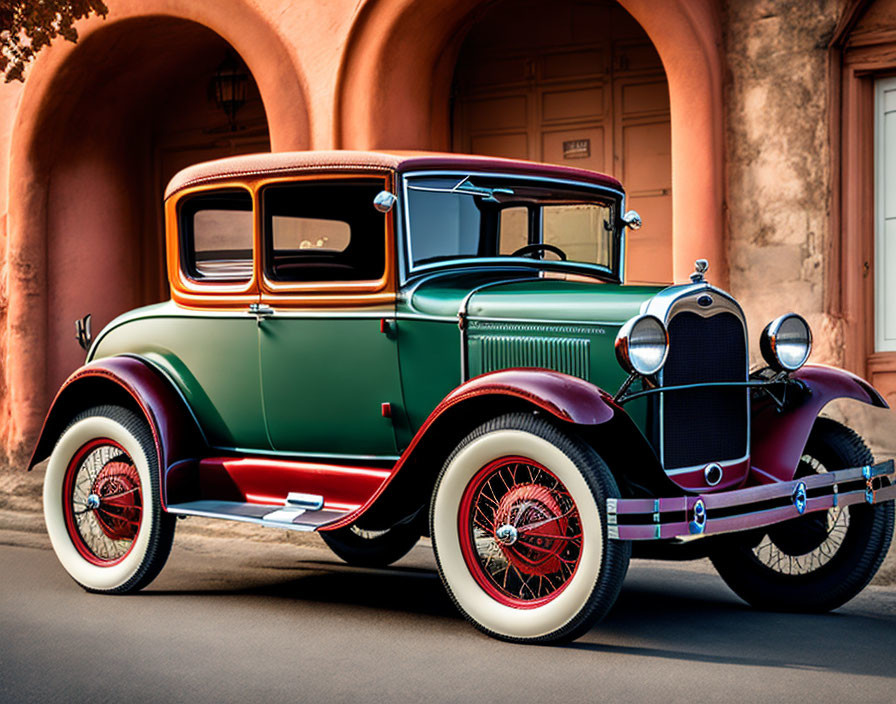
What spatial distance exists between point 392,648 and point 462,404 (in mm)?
901

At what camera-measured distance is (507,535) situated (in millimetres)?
4328

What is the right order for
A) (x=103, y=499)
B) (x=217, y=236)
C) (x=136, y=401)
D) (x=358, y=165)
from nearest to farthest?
(x=358, y=165) < (x=217, y=236) < (x=136, y=401) < (x=103, y=499)

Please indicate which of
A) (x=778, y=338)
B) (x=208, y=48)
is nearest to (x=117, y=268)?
(x=208, y=48)

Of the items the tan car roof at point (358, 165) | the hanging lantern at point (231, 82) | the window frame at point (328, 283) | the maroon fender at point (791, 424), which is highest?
the hanging lantern at point (231, 82)

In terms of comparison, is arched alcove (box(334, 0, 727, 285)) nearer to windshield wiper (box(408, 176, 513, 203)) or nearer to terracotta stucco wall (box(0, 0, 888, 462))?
terracotta stucco wall (box(0, 0, 888, 462))

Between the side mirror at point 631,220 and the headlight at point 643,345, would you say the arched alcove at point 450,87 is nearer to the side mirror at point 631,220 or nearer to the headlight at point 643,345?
the side mirror at point 631,220

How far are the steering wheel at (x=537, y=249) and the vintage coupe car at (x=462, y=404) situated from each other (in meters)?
0.02

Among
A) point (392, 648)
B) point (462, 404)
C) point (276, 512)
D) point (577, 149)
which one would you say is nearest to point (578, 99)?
point (577, 149)

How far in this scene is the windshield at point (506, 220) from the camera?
17.1 feet

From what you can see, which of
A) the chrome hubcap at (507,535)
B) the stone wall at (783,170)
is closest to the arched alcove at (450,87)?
the stone wall at (783,170)

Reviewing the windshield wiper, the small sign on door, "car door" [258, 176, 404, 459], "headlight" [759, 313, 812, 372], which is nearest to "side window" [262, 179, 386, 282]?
"car door" [258, 176, 404, 459]

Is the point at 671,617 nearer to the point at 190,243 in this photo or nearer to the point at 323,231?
the point at 323,231

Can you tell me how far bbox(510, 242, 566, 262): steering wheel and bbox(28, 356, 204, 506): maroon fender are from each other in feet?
5.43

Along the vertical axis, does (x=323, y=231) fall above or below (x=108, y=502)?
above
